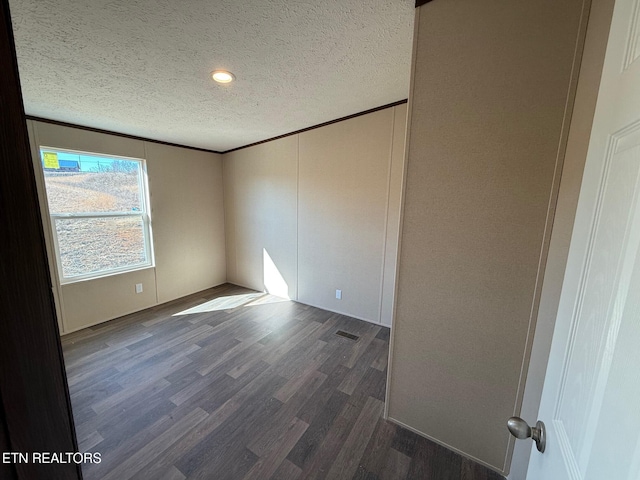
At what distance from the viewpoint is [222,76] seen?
178cm

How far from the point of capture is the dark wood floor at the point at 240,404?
1415 mm

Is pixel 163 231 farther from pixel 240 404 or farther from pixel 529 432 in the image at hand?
pixel 529 432

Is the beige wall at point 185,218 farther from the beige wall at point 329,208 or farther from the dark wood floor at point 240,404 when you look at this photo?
the dark wood floor at point 240,404

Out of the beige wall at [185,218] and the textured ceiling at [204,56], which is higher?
the textured ceiling at [204,56]

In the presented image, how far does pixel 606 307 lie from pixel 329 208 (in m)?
2.83

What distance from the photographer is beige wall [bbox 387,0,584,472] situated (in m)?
1.09

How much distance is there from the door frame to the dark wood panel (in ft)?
5.42

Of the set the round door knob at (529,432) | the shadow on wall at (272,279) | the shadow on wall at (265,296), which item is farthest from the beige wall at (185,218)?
the round door knob at (529,432)

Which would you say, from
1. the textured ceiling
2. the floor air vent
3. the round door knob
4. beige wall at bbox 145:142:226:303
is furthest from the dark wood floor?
the textured ceiling

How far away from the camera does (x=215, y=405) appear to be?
1.83m

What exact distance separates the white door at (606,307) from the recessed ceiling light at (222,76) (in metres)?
1.94

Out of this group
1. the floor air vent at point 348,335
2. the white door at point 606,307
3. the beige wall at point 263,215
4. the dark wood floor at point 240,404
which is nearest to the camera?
the white door at point 606,307

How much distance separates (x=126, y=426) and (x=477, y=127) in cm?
283

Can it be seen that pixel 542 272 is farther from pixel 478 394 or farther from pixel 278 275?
pixel 278 275
